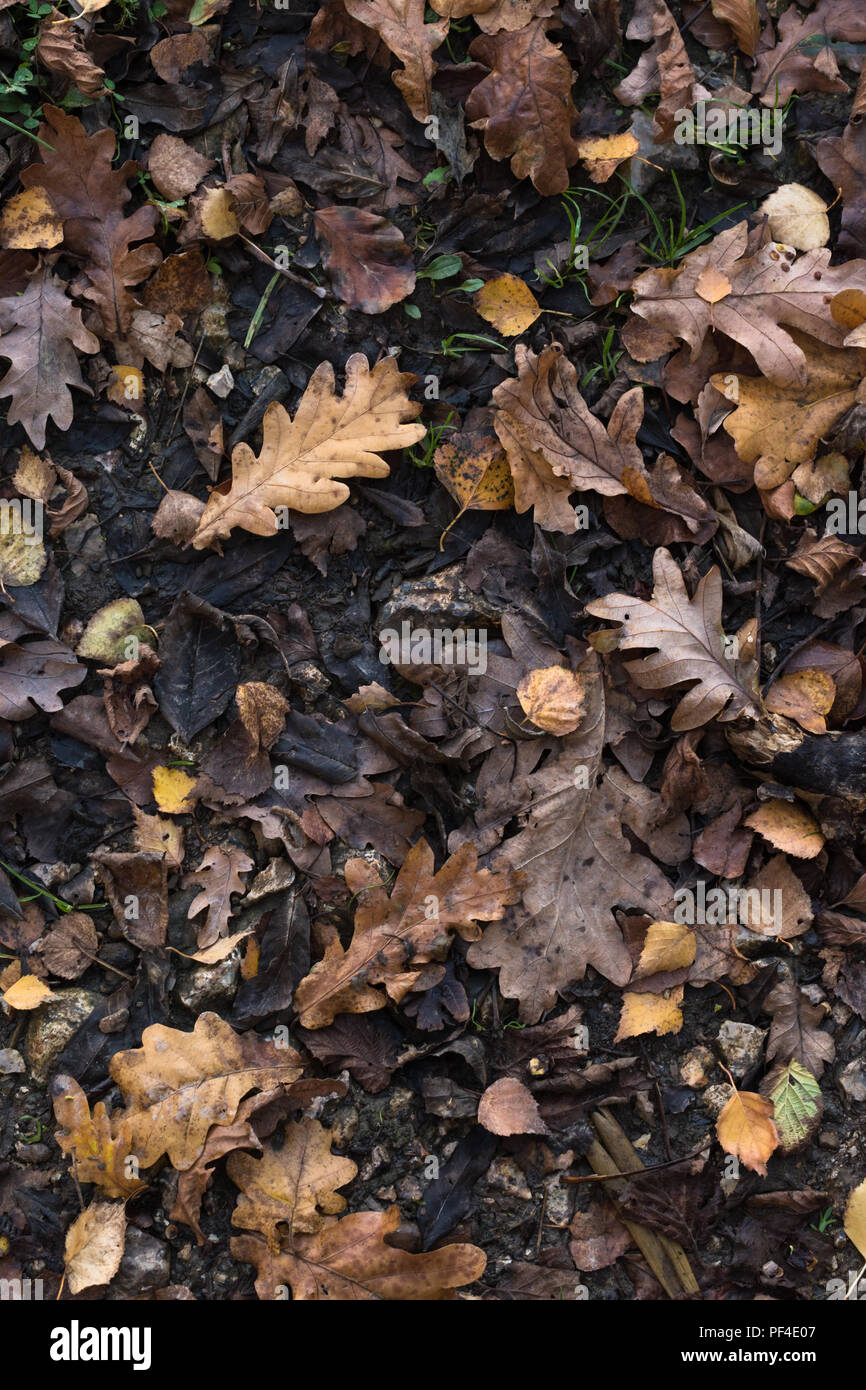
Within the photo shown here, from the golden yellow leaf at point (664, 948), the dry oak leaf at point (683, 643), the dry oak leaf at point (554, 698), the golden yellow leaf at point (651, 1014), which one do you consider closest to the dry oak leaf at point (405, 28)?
the dry oak leaf at point (683, 643)

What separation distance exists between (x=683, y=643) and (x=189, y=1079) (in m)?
1.81

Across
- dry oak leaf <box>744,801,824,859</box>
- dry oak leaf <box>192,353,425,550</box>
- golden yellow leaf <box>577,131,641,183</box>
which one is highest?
golden yellow leaf <box>577,131,641,183</box>

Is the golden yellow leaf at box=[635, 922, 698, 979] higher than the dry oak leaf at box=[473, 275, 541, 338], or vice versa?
the dry oak leaf at box=[473, 275, 541, 338]

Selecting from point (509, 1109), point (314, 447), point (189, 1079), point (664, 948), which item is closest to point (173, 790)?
point (189, 1079)

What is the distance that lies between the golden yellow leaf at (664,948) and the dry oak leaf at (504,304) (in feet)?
5.84

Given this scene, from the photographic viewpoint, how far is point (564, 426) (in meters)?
2.90

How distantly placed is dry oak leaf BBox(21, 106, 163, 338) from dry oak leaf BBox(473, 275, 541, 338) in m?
0.96

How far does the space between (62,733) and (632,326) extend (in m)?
2.06

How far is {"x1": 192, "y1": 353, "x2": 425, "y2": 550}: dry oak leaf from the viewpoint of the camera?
2822 millimetres

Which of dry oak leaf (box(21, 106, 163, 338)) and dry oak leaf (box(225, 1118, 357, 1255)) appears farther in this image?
dry oak leaf (box(21, 106, 163, 338))

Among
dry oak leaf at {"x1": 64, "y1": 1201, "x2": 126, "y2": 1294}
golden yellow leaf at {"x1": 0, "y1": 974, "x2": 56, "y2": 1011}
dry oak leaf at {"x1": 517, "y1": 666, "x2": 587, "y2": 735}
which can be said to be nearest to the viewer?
dry oak leaf at {"x1": 64, "y1": 1201, "x2": 126, "y2": 1294}

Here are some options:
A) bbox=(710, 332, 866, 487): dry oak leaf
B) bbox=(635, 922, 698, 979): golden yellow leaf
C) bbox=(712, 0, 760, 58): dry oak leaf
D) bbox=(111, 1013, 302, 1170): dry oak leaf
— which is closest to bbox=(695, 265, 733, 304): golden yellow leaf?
bbox=(710, 332, 866, 487): dry oak leaf

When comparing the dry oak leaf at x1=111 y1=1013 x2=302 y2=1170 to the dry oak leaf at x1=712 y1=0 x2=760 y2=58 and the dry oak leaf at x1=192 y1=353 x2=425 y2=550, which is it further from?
the dry oak leaf at x1=712 y1=0 x2=760 y2=58

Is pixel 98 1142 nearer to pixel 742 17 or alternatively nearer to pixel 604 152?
pixel 604 152
